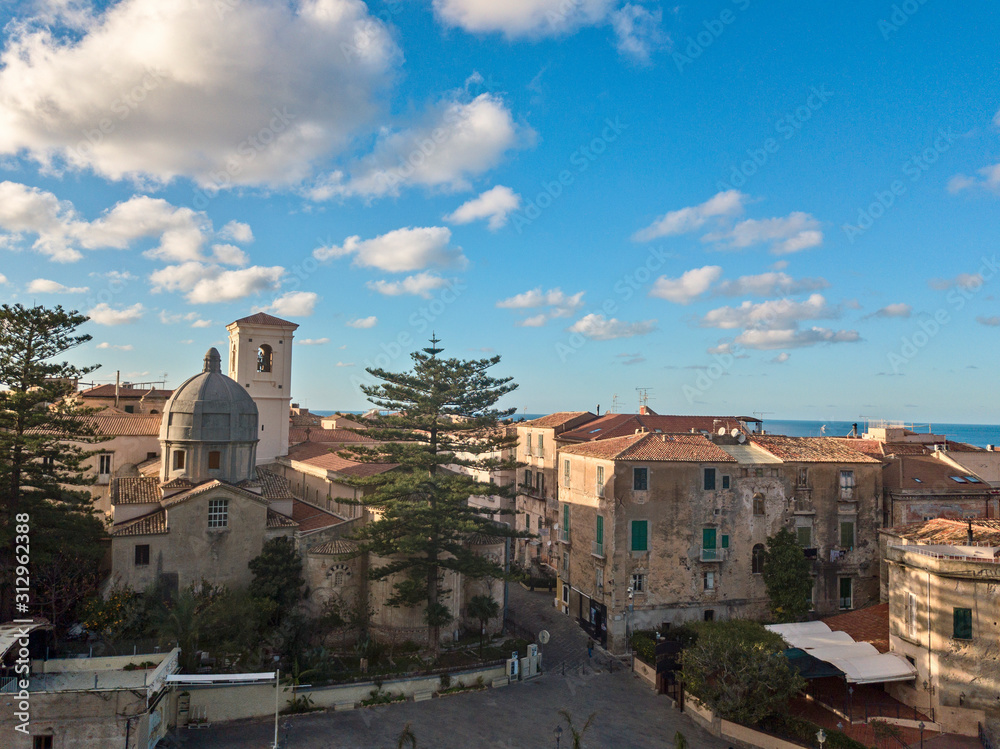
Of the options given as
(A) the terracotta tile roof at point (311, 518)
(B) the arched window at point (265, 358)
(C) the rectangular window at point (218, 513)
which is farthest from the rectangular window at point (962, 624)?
(B) the arched window at point (265, 358)

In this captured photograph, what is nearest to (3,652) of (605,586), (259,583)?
(259,583)

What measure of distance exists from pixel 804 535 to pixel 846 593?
12.7 ft

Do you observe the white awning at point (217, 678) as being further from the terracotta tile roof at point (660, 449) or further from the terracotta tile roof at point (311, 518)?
the terracotta tile roof at point (660, 449)

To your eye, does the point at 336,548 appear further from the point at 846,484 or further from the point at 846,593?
the point at 846,484

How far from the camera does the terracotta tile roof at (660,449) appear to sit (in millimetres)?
32688

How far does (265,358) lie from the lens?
41812 mm

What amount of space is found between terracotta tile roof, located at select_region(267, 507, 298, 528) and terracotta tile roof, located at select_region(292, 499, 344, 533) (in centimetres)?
56

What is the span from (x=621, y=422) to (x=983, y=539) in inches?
868

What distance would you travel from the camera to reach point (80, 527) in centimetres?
2712

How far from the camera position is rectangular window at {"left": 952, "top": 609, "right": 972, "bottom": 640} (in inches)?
906

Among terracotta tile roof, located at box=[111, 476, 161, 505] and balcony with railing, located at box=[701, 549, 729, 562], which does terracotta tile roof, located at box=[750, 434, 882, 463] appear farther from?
terracotta tile roof, located at box=[111, 476, 161, 505]

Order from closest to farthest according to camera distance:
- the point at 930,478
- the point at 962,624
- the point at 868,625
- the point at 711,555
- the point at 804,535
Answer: the point at 962,624, the point at 868,625, the point at 711,555, the point at 804,535, the point at 930,478

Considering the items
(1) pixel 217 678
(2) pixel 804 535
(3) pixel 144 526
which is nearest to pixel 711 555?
(2) pixel 804 535

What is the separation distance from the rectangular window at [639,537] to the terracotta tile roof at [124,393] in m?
34.3
